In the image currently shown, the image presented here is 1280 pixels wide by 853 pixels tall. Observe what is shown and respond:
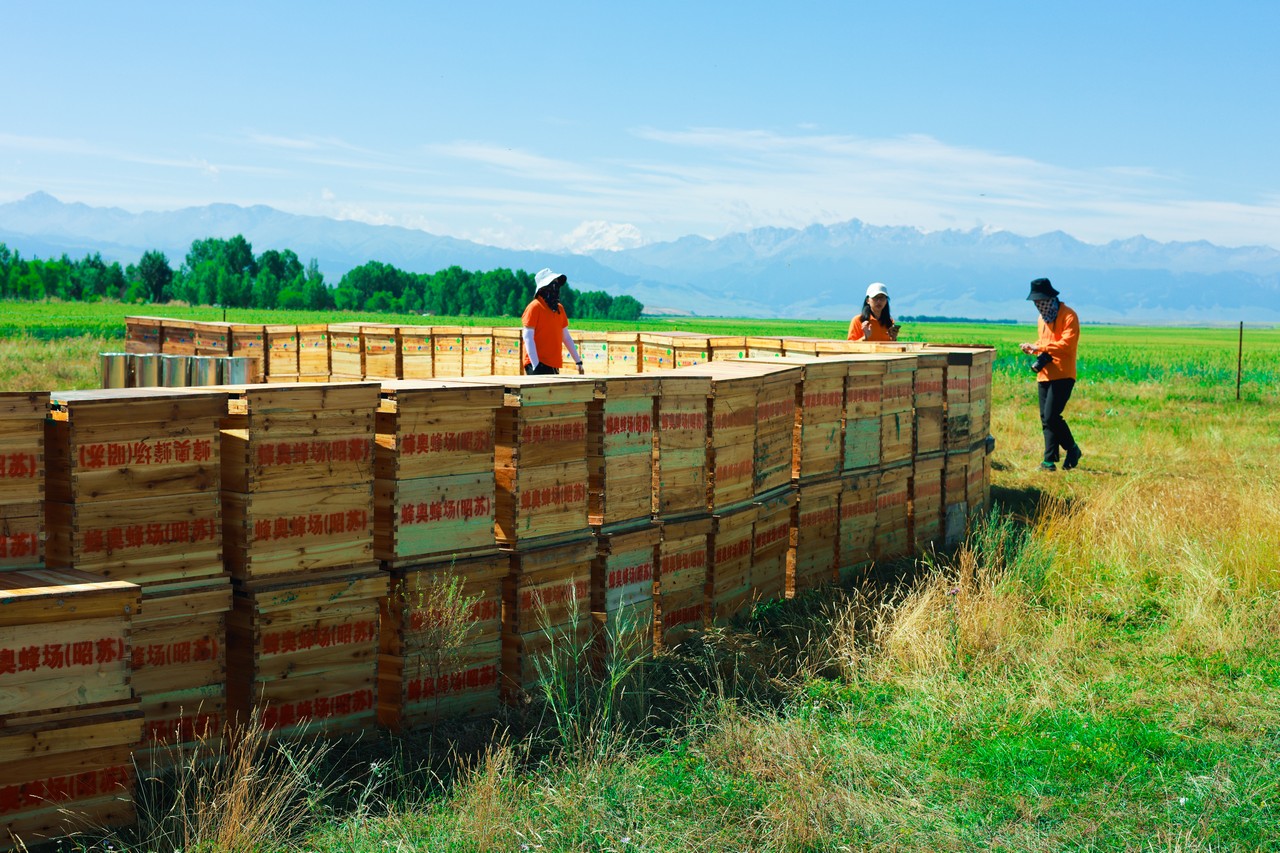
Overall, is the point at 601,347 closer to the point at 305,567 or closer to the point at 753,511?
the point at 753,511

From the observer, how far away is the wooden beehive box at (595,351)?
54.2 ft

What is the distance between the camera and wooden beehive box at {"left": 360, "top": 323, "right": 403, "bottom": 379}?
1764 cm

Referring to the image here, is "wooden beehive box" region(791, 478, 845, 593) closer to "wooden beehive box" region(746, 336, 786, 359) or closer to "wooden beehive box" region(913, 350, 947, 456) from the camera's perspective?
"wooden beehive box" region(913, 350, 947, 456)

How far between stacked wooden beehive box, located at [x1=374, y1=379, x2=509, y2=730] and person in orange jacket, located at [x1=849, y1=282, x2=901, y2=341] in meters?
8.78

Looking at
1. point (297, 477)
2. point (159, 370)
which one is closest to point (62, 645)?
point (297, 477)

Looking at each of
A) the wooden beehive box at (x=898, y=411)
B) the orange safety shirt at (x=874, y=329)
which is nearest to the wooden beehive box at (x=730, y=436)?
the wooden beehive box at (x=898, y=411)

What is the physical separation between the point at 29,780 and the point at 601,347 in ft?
39.7

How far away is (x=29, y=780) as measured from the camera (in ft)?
16.4

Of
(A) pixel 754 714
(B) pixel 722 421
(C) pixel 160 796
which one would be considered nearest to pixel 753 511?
(B) pixel 722 421

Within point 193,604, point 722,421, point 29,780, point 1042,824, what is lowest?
point 1042,824

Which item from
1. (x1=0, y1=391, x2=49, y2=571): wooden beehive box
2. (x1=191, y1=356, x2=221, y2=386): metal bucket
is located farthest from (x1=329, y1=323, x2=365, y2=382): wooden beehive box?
(x1=0, y1=391, x2=49, y2=571): wooden beehive box

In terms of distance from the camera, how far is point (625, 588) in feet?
25.4

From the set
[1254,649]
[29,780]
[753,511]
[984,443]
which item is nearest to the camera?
[29,780]

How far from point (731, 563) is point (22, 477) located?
15.8 feet
